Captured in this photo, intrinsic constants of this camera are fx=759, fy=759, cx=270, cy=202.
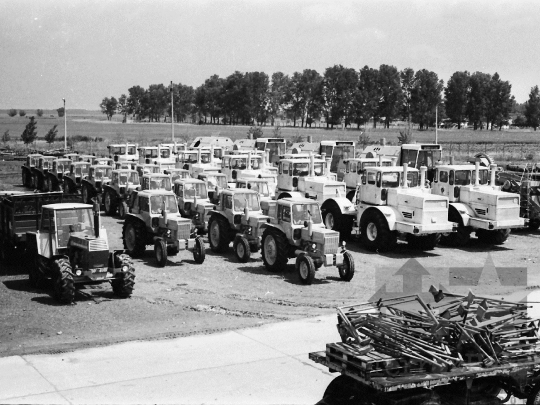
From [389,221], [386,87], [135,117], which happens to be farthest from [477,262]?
[135,117]

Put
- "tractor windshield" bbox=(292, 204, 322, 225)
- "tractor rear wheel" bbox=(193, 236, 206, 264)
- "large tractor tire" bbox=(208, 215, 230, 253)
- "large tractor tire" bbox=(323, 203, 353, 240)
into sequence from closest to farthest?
"tractor windshield" bbox=(292, 204, 322, 225), "tractor rear wheel" bbox=(193, 236, 206, 264), "large tractor tire" bbox=(208, 215, 230, 253), "large tractor tire" bbox=(323, 203, 353, 240)

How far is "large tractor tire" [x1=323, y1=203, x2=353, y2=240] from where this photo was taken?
26719 mm

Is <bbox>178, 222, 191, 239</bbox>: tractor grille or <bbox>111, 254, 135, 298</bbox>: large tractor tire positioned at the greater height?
<bbox>178, 222, 191, 239</bbox>: tractor grille

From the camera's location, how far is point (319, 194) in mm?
28016

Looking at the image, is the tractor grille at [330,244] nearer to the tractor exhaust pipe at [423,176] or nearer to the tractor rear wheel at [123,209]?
the tractor exhaust pipe at [423,176]

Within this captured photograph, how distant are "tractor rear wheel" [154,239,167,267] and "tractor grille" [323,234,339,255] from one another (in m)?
4.85

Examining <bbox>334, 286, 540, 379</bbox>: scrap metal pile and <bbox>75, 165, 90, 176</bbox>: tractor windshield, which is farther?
<bbox>75, 165, 90, 176</bbox>: tractor windshield

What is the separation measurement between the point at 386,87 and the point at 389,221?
91640 mm

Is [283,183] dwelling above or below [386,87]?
below

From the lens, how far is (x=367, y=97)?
11331 centimetres

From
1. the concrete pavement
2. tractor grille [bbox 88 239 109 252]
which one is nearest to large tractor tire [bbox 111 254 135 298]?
tractor grille [bbox 88 239 109 252]

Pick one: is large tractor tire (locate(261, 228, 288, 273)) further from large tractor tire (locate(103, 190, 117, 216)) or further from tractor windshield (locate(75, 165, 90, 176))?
tractor windshield (locate(75, 165, 90, 176))

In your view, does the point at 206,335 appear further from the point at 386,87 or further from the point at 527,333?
the point at 386,87

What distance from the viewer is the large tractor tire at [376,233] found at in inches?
979
